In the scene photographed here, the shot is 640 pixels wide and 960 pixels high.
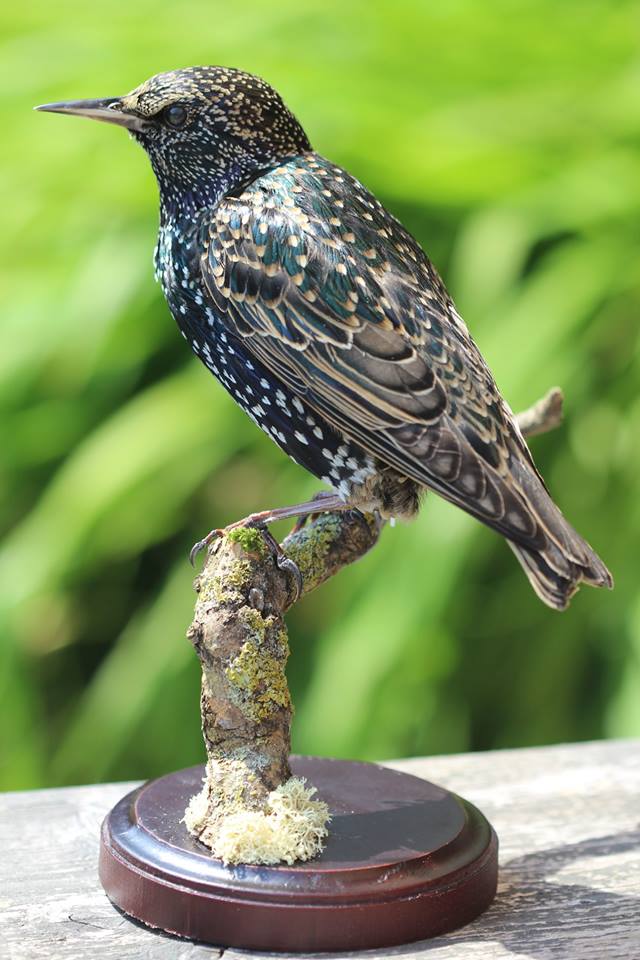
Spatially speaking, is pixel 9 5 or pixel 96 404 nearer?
pixel 96 404

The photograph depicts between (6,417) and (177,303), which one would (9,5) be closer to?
(6,417)

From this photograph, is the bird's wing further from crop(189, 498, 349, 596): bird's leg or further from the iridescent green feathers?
crop(189, 498, 349, 596): bird's leg

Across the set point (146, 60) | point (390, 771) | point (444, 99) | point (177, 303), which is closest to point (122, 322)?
point (146, 60)

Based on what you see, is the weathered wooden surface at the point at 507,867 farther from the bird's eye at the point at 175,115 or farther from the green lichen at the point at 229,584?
the bird's eye at the point at 175,115

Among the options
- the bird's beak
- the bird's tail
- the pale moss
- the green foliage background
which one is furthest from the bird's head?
the green foliage background

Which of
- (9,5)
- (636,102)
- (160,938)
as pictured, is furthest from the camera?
(9,5)

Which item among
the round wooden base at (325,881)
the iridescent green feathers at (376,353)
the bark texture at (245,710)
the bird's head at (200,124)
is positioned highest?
the bird's head at (200,124)

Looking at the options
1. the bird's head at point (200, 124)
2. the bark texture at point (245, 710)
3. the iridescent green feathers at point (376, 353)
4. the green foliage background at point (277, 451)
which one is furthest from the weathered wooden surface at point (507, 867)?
the bird's head at point (200, 124)
